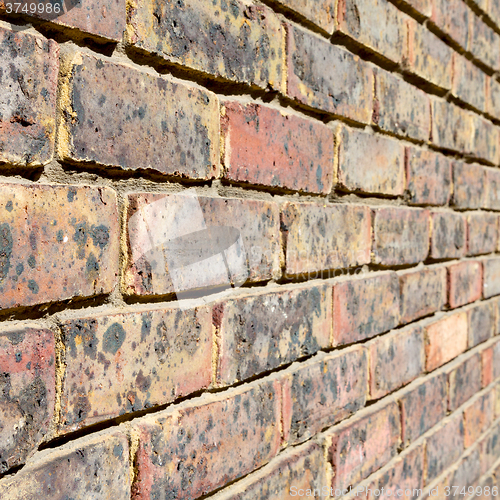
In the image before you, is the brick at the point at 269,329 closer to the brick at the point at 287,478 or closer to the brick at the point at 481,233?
the brick at the point at 287,478

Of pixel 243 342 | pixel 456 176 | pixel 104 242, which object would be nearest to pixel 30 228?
pixel 104 242

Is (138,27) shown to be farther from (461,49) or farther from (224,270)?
(461,49)

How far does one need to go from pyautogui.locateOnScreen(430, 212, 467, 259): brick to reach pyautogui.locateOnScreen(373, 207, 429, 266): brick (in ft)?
0.14

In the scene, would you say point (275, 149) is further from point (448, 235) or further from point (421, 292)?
point (448, 235)

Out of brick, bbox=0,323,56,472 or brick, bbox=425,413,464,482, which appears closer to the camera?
brick, bbox=0,323,56,472

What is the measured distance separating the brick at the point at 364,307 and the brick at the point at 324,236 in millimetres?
38

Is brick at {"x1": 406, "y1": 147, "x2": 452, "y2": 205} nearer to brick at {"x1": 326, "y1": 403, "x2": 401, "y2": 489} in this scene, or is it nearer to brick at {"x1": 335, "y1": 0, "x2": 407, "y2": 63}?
brick at {"x1": 335, "y1": 0, "x2": 407, "y2": 63}

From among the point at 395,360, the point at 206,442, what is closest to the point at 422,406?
the point at 395,360

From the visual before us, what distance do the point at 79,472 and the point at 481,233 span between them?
44.6 inches

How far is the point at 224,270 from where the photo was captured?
1.91 ft

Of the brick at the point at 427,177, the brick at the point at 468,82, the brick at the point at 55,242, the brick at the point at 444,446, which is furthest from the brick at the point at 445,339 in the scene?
the brick at the point at 55,242

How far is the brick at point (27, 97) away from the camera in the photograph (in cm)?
39

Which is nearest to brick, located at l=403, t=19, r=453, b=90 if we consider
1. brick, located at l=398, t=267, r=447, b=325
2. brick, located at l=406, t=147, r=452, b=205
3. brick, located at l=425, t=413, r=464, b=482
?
brick, located at l=406, t=147, r=452, b=205

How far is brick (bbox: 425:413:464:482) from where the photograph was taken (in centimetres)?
105
